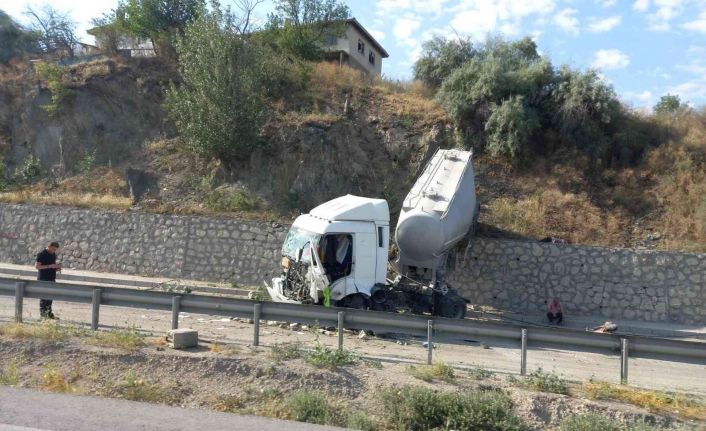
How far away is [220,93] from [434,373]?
18534mm

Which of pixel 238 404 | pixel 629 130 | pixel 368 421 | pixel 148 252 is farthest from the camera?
pixel 629 130

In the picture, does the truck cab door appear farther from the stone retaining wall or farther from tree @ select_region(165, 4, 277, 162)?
tree @ select_region(165, 4, 277, 162)

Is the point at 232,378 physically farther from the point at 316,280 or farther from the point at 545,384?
the point at 316,280

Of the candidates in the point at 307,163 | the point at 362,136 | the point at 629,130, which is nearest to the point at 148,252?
the point at 307,163

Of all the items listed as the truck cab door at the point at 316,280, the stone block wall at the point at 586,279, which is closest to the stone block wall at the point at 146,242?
the stone block wall at the point at 586,279

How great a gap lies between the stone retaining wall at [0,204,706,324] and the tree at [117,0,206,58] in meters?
12.6

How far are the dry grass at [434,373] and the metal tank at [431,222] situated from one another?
23.2 feet

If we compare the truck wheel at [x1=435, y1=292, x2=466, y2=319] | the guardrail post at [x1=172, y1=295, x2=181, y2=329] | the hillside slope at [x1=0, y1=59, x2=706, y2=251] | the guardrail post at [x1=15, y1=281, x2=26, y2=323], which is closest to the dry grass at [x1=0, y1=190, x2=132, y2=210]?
the hillside slope at [x1=0, y1=59, x2=706, y2=251]

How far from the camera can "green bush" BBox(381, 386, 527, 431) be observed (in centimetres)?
666

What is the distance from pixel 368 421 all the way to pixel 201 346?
3.60 meters

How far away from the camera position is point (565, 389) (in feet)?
26.0

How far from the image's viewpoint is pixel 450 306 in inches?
608

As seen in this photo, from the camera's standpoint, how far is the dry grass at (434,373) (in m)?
8.25

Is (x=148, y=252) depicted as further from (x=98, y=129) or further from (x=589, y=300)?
(x=589, y=300)
